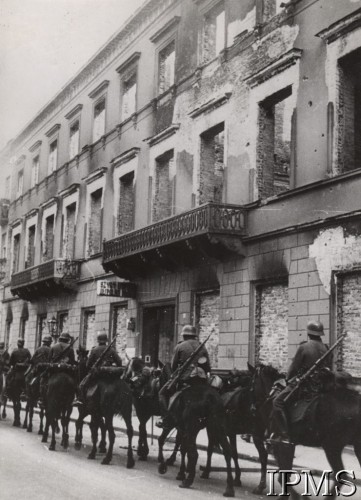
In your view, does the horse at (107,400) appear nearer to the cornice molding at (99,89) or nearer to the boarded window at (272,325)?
the boarded window at (272,325)

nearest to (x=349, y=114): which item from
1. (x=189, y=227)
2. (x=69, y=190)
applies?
(x=189, y=227)

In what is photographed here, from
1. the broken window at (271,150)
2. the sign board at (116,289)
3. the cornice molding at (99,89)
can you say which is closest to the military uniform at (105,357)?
the broken window at (271,150)

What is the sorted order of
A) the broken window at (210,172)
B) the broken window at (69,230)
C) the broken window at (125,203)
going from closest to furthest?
1. the broken window at (210,172)
2. the broken window at (125,203)
3. the broken window at (69,230)

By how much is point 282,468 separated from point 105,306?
1678 cm

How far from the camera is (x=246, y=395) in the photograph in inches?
402

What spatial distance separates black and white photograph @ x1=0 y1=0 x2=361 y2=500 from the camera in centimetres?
954

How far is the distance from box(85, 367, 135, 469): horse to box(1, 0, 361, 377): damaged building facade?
466cm

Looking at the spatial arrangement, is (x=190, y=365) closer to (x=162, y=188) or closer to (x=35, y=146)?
(x=162, y=188)

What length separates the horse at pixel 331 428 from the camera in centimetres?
827

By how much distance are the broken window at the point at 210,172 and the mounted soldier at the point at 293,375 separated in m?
10.9

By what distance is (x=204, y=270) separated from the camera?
19.0m

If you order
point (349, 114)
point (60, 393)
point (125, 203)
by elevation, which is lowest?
point (60, 393)

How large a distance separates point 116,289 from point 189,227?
544cm

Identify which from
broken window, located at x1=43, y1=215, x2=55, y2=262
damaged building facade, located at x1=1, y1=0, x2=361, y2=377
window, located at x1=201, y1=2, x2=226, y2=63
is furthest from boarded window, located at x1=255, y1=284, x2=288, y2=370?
broken window, located at x1=43, y1=215, x2=55, y2=262
